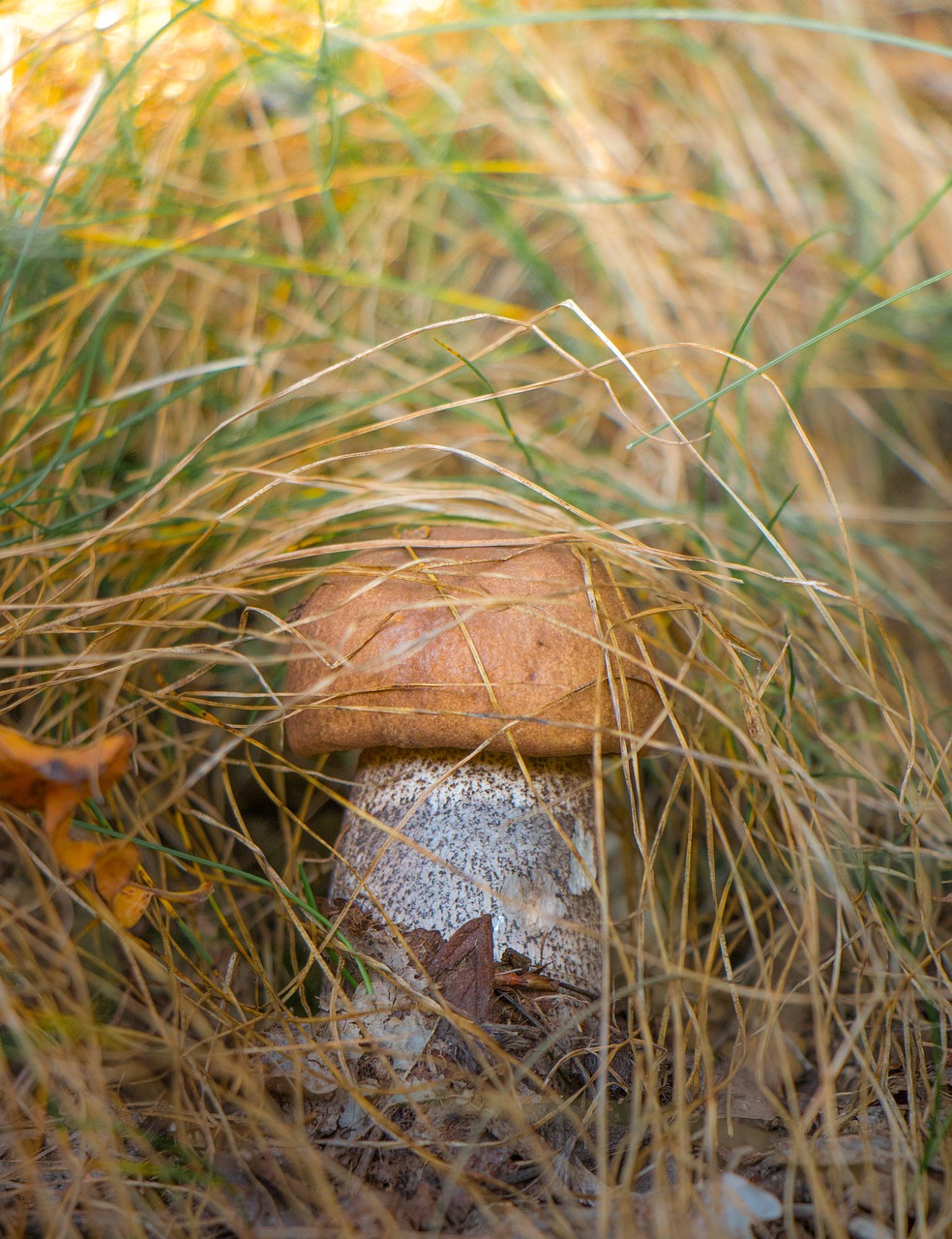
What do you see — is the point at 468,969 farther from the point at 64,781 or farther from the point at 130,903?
the point at 64,781

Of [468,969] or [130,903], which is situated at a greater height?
[130,903]

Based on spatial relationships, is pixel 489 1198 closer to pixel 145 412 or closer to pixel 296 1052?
pixel 296 1052

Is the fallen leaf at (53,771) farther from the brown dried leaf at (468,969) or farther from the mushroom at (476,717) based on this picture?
the brown dried leaf at (468,969)

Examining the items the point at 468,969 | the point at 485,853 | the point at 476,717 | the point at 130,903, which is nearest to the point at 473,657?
the point at 476,717

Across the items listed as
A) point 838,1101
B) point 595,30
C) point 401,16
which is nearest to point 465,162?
point 401,16

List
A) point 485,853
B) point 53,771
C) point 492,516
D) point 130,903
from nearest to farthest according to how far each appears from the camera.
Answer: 1. point 53,771
2. point 130,903
3. point 485,853
4. point 492,516

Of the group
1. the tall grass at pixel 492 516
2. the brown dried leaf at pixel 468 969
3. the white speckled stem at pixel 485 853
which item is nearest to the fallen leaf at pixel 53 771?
the tall grass at pixel 492 516

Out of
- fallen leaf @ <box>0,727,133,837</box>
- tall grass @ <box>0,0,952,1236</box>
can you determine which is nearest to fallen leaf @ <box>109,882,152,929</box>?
tall grass @ <box>0,0,952,1236</box>
